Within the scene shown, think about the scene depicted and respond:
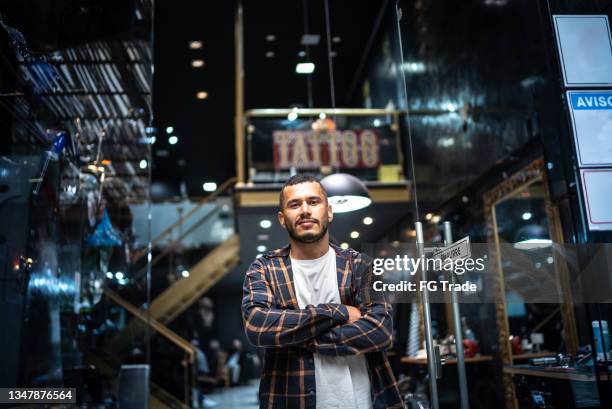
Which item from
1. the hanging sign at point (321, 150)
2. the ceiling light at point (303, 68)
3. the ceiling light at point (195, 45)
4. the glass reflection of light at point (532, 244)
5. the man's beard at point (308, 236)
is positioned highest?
the ceiling light at point (303, 68)

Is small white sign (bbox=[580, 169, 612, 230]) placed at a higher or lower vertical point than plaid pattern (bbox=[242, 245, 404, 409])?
higher

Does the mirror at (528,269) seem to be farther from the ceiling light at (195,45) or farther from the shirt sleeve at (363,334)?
the ceiling light at (195,45)

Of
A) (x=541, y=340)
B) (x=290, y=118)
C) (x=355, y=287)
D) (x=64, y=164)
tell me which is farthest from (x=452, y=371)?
(x=290, y=118)

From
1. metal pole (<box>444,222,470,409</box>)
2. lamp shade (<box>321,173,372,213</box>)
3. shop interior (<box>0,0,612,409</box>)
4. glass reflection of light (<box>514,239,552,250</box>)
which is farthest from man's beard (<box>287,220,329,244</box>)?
lamp shade (<box>321,173,372,213</box>)

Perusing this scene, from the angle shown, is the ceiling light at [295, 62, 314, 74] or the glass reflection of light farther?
the ceiling light at [295, 62, 314, 74]

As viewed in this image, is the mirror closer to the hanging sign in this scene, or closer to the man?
the man

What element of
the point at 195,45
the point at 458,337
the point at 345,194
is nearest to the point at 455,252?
the point at 458,337

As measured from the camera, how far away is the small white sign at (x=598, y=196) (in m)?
2.00

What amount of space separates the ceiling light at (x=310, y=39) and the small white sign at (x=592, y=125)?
21.3 feet

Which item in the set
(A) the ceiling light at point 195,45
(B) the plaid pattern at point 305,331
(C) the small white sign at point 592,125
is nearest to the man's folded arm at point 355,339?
(B) the plaid pattern at point 305,331

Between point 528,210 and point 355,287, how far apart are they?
3360 mm

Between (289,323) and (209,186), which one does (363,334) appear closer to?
(289,323)

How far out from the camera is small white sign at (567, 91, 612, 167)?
80.9 inches

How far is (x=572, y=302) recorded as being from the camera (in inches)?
85.1
